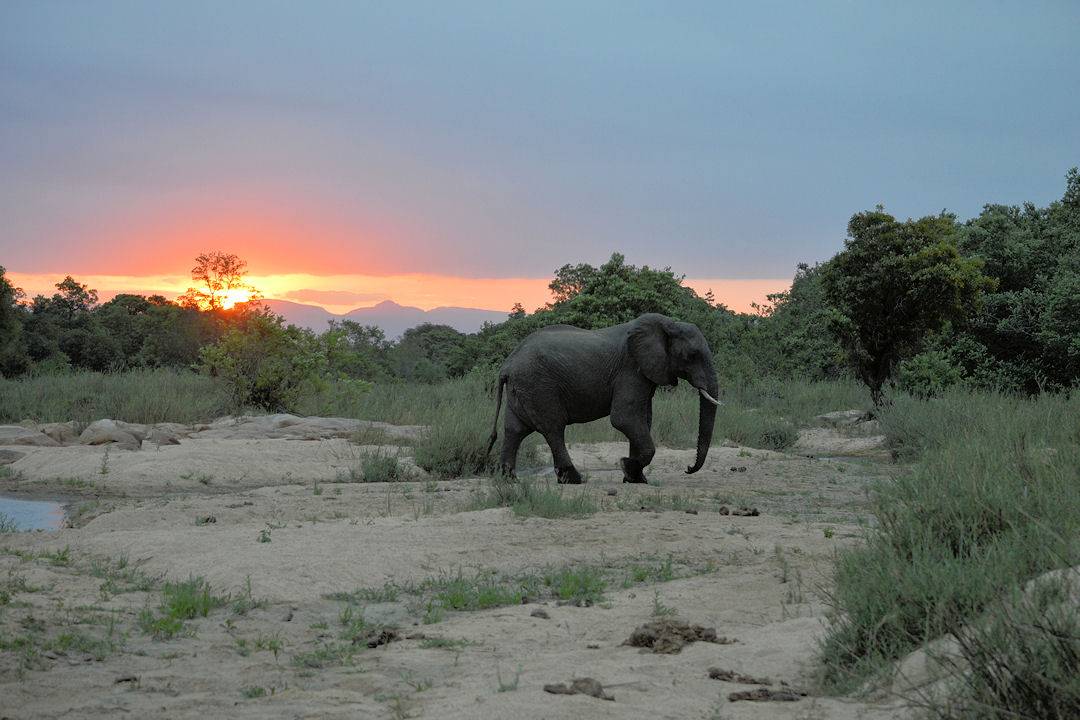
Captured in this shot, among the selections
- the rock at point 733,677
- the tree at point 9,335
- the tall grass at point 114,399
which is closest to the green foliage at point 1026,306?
the tall grass at point 114,399

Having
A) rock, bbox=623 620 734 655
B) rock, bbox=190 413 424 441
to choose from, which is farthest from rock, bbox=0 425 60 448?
rock, bbox=623 620 734 655

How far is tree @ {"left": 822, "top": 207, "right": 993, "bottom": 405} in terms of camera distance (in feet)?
74.7

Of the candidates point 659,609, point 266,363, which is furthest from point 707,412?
point 266,363

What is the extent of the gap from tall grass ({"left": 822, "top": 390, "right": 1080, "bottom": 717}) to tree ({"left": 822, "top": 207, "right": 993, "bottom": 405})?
52.2 feet

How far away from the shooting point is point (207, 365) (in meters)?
20.8

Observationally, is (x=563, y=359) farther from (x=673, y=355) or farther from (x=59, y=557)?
(x=59, y=557)

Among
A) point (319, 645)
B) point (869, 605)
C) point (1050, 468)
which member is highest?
point (1050, 468)

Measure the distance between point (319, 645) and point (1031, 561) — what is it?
338cm

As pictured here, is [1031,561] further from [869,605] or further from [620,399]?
[620,399]

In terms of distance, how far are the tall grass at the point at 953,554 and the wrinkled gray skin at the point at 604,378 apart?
5266mm

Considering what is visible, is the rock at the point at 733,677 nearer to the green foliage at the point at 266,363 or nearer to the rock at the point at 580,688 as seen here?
the rock at the point at 580,688

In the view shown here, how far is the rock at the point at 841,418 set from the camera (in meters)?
22.8

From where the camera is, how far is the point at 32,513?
1123 centimetres

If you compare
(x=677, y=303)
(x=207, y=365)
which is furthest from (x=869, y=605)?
(x=677, y=303)
